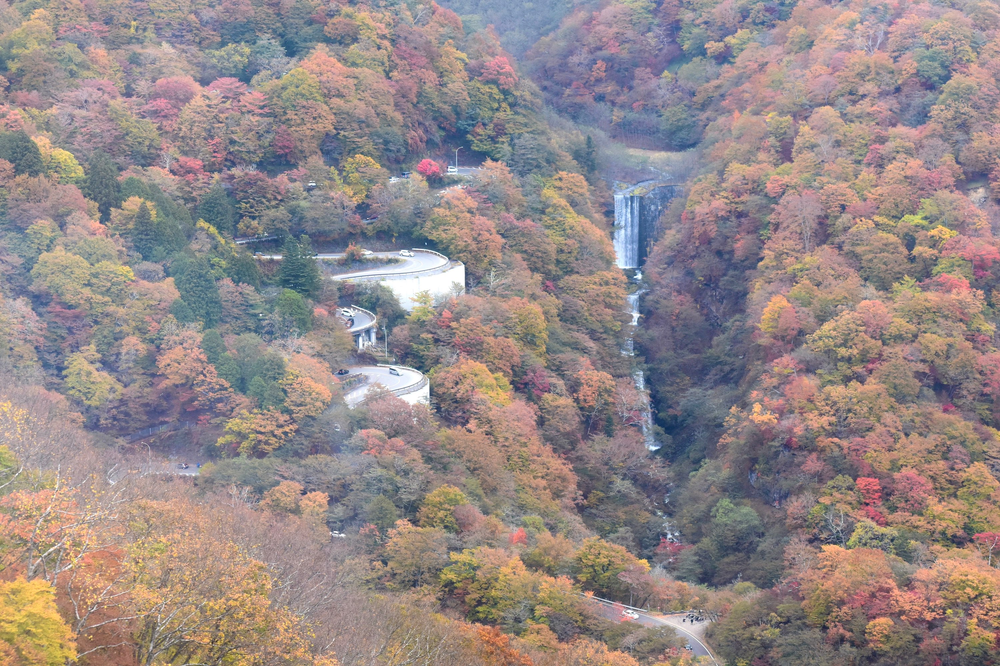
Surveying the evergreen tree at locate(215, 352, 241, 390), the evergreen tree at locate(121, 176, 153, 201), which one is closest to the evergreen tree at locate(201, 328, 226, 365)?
the evergreen tree at locate(215, 352, 241, 390)

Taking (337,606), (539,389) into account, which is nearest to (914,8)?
(539,389)

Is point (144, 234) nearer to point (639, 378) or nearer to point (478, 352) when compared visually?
point (478, 352)

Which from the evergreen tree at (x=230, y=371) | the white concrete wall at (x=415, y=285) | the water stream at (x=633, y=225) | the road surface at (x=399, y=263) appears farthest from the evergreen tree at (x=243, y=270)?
the water stream at (x=633, y=225)

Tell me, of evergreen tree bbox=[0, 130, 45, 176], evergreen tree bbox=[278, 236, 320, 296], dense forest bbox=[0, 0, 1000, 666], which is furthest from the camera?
evergreen tree bbox=[278, 236, 320, 296]

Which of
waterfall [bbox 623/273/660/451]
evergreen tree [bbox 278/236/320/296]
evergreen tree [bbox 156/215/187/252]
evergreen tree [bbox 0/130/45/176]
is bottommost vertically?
waterfall [bbox 623/273/660/451]

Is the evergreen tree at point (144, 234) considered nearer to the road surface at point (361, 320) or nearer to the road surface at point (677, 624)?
the road surface at point (361, 320)

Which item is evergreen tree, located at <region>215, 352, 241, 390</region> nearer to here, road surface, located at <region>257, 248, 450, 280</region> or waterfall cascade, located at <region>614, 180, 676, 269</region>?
road surface, located at <region>257, 248, 450, 280</region>

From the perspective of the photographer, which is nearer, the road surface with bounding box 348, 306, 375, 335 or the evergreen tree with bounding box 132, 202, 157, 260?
the evergreen tree with bounding box 132, 202, 157, 260

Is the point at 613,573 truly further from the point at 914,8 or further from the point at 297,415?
the point at 914,8
